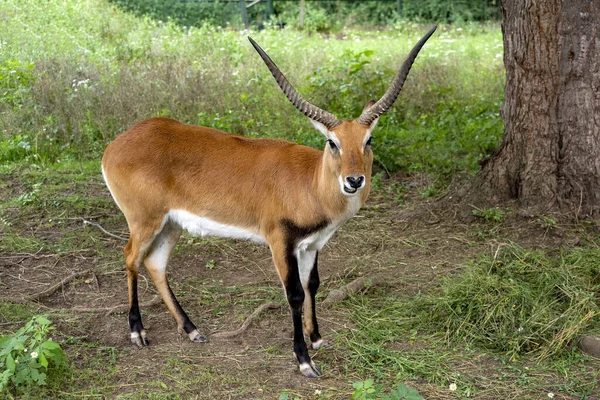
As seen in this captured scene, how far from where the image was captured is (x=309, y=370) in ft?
16.0

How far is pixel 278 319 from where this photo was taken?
571cm

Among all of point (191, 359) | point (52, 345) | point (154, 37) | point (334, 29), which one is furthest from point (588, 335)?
point (334, 29)

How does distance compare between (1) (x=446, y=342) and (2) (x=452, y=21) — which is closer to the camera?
(1) (x=446, y=342)

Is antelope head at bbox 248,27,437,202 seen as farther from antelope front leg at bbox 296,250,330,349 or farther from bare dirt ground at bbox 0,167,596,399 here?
bare dirt ground at bbox 0,167,596,399

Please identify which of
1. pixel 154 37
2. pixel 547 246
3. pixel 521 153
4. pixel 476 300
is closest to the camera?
pixel 476 300

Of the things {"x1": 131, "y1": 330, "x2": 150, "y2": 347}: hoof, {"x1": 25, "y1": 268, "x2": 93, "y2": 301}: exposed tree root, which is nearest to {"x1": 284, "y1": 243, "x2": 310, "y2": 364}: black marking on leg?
{"x1": 131, "y1": 330, "x2": 150, "y2": 347}: hoof

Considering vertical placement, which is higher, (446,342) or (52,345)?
(52,345)

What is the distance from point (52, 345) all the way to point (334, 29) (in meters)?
17.5

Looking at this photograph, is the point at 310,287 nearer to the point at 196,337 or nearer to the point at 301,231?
the point at 301,231

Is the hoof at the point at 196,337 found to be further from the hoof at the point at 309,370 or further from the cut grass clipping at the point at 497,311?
the cut grass clipping at the point at 497,311

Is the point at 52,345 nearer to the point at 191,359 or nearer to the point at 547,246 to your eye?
the point at 191,359

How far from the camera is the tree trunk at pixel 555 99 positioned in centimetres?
649

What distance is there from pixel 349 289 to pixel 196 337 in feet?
4.15

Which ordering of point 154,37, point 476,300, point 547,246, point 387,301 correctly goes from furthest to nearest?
1. point 154,37
2. point 547,246
3. point 387,301
4. point 476,300
